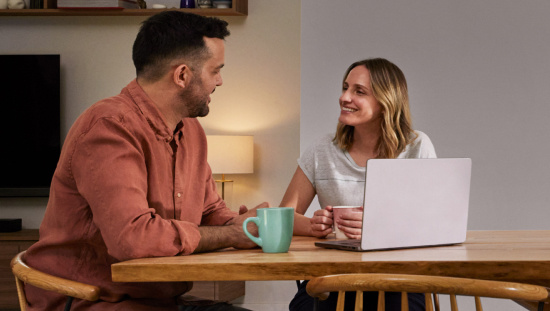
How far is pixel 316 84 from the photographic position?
344 centimetres

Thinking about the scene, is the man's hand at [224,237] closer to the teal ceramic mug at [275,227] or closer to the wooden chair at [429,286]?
the teal ceramic mug at [275,227]

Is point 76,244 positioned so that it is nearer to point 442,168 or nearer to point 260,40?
point 442,168

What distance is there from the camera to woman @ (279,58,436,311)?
89.8 inches

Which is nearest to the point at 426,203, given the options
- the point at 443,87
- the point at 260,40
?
the point at 443,87

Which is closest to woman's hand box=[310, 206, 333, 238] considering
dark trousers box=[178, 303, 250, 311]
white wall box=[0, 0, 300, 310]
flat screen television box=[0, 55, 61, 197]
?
dark trousers box=[178, 303, 250, 311]

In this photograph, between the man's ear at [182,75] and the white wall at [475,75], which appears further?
the white wall at [475,75]

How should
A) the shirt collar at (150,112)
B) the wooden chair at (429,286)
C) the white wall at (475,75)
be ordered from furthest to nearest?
the white wall at (475,75) < the shirt collar at (150,112) < the wooden chair at (429,286)

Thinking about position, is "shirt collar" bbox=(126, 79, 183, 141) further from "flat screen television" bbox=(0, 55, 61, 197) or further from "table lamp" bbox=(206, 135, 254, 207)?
"flat screen television" bbox=(0, 55, 61, 197)

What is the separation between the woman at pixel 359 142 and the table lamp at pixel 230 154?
1.73 meters

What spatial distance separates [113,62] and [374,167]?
3529mm

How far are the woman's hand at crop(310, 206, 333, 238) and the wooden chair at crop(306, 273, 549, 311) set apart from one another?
60cm

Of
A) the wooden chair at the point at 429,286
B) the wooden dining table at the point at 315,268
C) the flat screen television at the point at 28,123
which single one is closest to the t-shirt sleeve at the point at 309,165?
the wooden dining table at the point at 315,268

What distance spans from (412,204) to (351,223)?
0.76 feet

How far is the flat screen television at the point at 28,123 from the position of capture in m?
4.46
